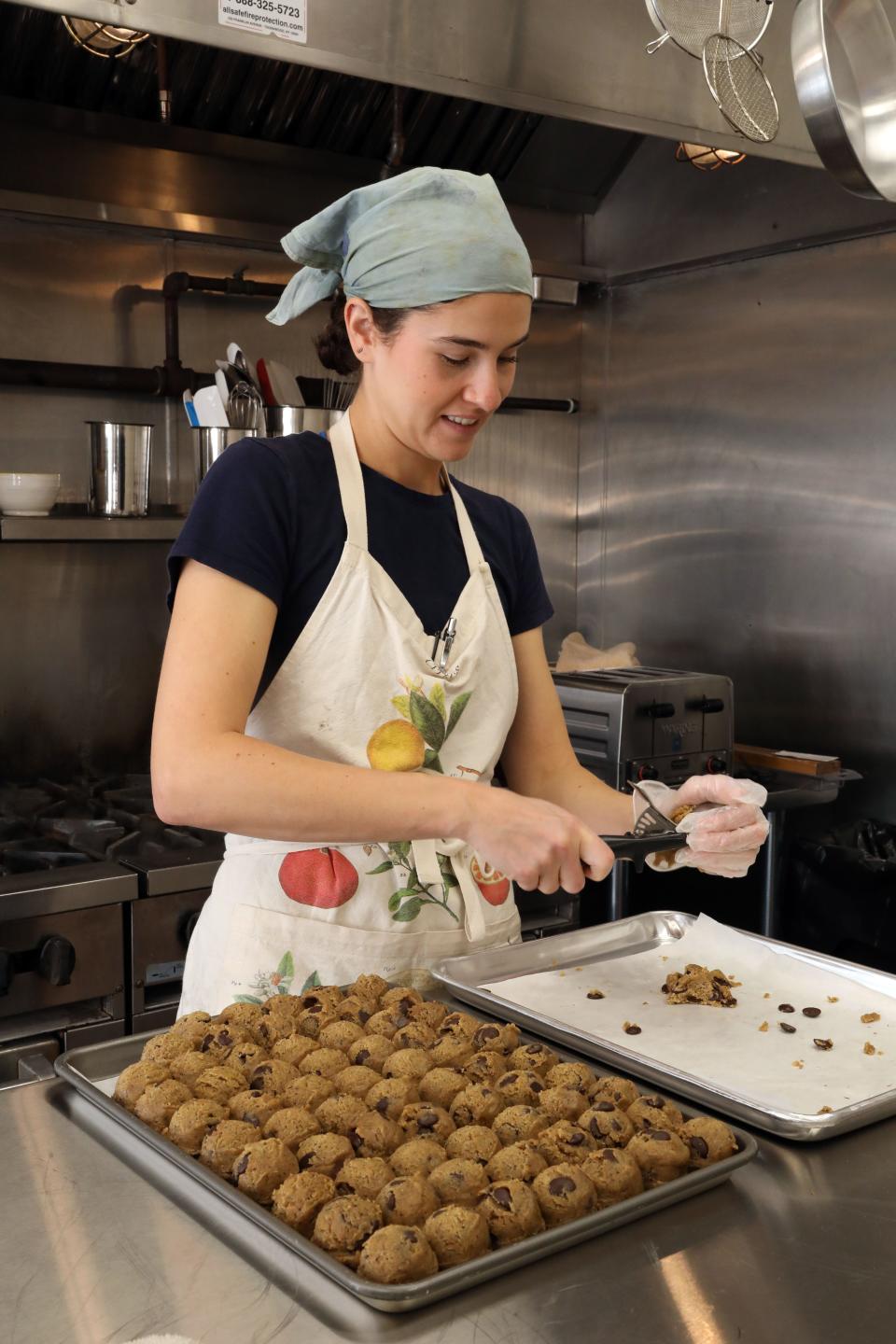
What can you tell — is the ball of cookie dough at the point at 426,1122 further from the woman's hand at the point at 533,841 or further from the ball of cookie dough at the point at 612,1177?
the woman's hand at the point at 533,841

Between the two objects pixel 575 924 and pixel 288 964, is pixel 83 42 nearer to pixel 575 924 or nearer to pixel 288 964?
pixel 288 964

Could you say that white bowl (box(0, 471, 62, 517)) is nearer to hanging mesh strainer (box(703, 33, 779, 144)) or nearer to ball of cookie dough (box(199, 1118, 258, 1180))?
hanging mesh strainer (box(703, 33, 779, 144))

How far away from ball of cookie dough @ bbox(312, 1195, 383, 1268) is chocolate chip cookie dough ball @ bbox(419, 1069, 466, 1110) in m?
0.18

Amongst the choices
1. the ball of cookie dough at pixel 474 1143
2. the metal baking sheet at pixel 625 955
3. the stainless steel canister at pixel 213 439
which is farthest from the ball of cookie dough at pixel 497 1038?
the stainless steel canister at pixel 213 439

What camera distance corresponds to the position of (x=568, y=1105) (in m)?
1.04

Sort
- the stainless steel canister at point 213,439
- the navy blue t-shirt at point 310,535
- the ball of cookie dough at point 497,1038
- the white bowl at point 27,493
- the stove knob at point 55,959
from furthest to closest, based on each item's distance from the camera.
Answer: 1. the stainless steel canister at point 213,439
2. the white bowl at point 27,493
3. the stove knob at point 55,959
4. the navy blue t-shirt at point 310,535
5. the ball of cookie dough at point 497,1038

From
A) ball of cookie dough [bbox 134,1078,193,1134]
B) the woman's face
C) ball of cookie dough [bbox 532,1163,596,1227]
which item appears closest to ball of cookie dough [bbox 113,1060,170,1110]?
ball of cookie dough [bbox 134,1078,193,1134]

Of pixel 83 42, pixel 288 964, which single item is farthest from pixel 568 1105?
pixel 83 42

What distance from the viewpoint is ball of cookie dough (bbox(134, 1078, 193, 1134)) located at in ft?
3.36

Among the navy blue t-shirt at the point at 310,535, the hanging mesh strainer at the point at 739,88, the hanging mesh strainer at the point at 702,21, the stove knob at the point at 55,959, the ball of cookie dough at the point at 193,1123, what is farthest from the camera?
the stove knob at the point at 55,959

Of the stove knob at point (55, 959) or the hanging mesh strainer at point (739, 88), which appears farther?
the stove knob at point (55, 959)

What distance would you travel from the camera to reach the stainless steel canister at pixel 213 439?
105 inches

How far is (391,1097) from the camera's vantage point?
3.38 feet

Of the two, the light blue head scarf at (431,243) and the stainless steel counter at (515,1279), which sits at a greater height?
the light blue head scarf at (431,243)
